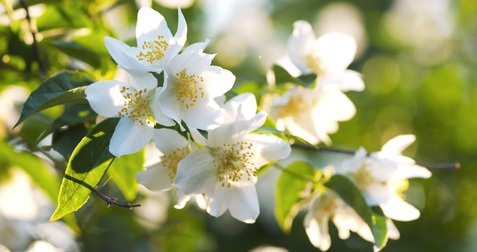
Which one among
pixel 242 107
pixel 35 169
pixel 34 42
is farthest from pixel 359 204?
pixel 35 169

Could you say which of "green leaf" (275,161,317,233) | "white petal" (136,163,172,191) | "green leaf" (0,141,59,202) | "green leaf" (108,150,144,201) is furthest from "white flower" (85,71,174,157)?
"green leaf" (0,141,59,202)

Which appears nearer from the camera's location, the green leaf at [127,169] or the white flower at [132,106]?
the white flower at [132,106]

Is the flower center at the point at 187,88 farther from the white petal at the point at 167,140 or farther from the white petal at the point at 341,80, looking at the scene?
the white petal at the point at 341,80

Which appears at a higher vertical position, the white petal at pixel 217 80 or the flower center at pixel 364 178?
the white petal at pixel 217 80

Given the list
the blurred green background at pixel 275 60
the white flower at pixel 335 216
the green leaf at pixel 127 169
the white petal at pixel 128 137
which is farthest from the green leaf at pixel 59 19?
the white flower at pixel 335 216

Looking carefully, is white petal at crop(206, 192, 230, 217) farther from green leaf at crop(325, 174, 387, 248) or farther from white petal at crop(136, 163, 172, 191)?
green leaf at crop(325, 174, 387, 248)

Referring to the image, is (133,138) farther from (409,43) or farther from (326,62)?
(409,43)

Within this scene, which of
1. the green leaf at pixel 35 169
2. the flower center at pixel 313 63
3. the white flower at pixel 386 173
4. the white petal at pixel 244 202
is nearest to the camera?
the white petal at pixel 244 202
